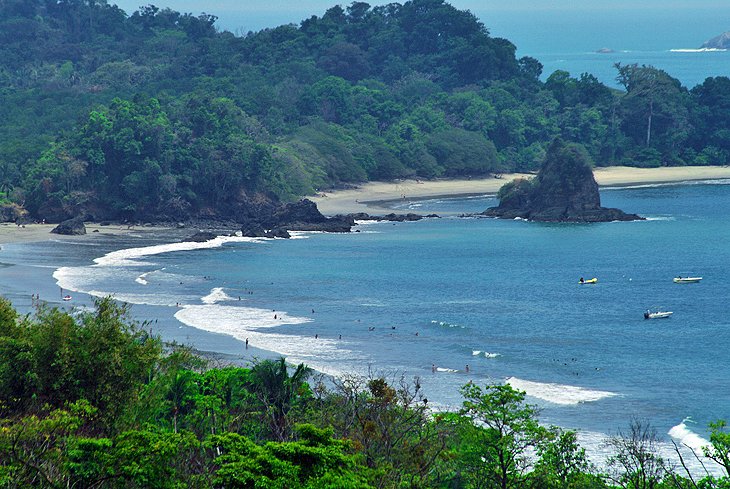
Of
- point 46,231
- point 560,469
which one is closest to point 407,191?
point 46,231

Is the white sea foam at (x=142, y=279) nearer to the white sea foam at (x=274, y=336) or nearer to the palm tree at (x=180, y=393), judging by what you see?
the white sea foam at (x=274, y=336)

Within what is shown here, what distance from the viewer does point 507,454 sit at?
28562mm

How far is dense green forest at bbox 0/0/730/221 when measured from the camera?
99.8 m

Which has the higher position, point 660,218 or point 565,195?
point 565,195

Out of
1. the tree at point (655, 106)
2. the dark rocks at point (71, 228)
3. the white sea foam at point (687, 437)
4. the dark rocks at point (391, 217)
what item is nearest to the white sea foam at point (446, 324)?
the white sea foam at point (687, 437)

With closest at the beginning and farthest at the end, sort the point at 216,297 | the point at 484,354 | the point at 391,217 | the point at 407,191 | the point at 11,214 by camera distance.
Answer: the point at 484,354, the point at 216,297, the point at 11,214, the point at 391,217, the point at 407,191

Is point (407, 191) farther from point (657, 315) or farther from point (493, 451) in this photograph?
point (493, 451)

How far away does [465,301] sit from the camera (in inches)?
2534

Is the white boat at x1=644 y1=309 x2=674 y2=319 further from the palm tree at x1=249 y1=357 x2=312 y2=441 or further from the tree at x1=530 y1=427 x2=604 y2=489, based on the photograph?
the tree at x1=530 y1=427 x2=604 y2=489

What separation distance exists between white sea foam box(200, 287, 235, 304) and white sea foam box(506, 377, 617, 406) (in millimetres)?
21297

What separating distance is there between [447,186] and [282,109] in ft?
73.0

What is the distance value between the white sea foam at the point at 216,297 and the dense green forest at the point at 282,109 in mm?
33445

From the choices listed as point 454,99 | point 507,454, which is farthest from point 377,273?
point 454,99

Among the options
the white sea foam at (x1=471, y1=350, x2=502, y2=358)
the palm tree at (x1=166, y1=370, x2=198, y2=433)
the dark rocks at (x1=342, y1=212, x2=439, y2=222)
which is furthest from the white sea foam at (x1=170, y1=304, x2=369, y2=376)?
the dark rocks at (x1=342, y1=212, x2=439, y2=222)
